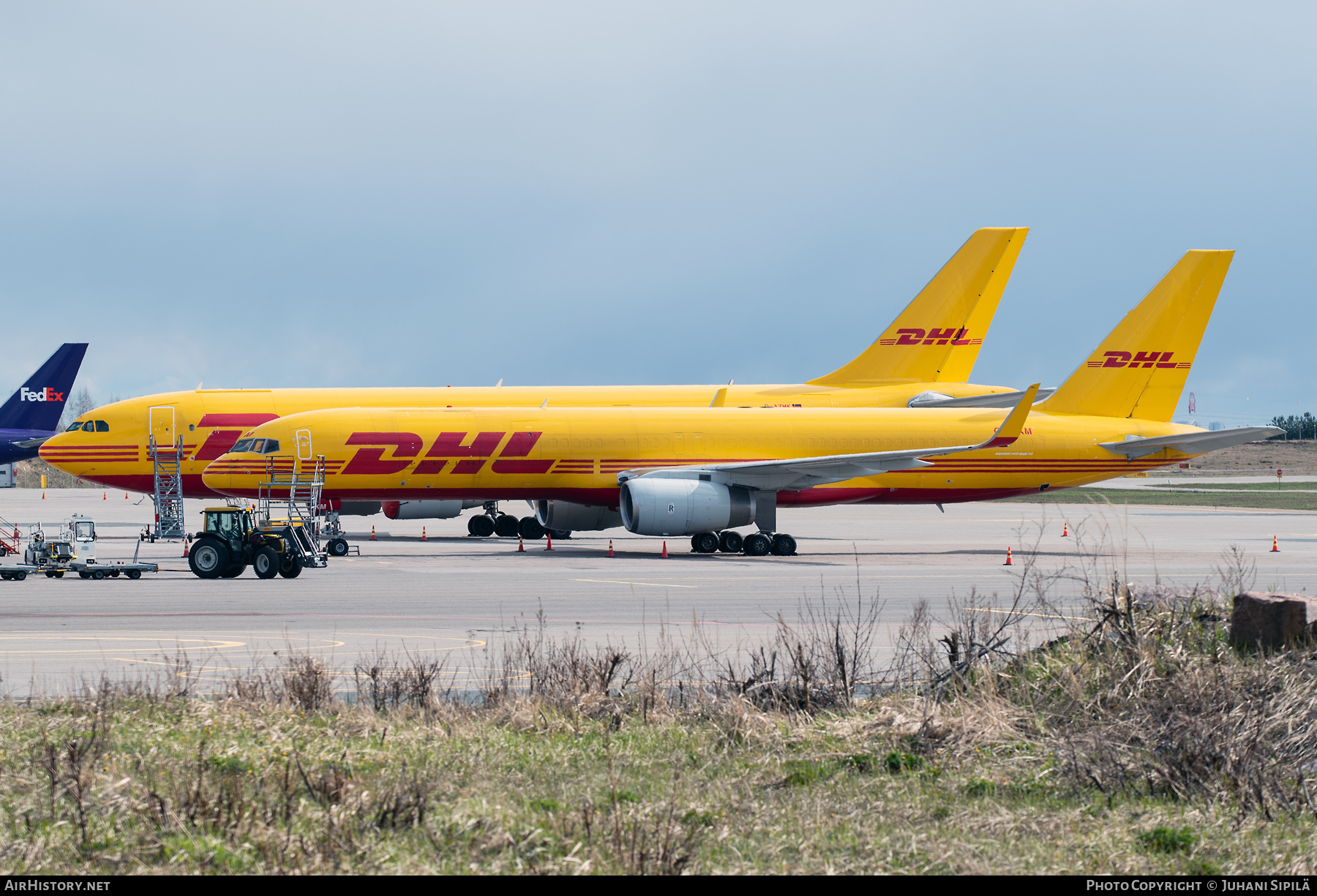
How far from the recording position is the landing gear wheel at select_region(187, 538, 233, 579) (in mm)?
28406

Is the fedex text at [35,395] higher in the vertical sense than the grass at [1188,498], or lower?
higher

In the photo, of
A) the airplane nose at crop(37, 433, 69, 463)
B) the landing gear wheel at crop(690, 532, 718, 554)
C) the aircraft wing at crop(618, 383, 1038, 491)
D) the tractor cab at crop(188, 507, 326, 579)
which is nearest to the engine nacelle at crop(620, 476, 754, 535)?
the aircraft wing at crop(618, 383, 1038, 491)

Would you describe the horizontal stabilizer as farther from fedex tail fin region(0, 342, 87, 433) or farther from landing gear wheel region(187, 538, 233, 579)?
fedex tail fin region(0, 342, 87, 433)

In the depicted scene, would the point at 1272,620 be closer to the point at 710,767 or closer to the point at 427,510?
the point at 710,767

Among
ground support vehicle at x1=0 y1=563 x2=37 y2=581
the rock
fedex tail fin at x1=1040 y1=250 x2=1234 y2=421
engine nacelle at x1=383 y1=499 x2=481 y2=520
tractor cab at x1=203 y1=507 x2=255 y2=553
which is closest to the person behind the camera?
the rock

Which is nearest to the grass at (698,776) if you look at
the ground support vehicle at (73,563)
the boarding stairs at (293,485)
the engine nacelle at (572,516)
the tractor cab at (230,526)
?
the tractor cab at (230,526)

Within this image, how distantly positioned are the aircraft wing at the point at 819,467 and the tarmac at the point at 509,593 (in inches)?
93.5

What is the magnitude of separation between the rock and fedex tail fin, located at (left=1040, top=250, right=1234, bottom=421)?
32128 millimetres

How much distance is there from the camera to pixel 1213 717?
1009cm

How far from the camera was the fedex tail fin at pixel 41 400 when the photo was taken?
6412 centimetres

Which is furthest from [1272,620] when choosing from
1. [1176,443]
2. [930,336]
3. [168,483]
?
[930,336]

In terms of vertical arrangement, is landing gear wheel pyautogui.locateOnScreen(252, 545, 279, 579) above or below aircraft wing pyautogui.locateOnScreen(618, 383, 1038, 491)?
below

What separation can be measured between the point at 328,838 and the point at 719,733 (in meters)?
4.15

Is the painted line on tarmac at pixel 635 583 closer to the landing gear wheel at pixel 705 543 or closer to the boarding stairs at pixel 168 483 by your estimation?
the landing gear wheel at pixel 705 543
